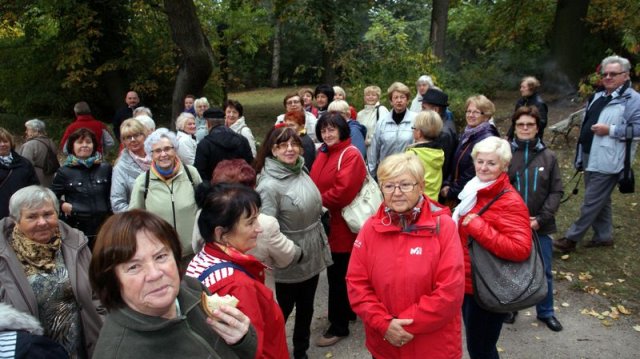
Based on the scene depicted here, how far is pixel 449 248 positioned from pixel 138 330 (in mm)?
1665

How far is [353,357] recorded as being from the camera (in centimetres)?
398

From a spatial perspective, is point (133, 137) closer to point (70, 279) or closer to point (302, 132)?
point (302, 132)

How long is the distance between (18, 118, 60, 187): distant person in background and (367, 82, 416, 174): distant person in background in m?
4.39

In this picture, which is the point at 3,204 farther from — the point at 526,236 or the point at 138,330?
the point at 526,236

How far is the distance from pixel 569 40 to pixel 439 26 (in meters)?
3.61

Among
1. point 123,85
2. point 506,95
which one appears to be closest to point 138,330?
point 123,85

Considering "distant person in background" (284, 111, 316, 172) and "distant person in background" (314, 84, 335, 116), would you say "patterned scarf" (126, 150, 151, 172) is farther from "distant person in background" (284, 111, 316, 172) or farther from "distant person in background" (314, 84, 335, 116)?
"distant person in background" (314, 84, 335, 116)

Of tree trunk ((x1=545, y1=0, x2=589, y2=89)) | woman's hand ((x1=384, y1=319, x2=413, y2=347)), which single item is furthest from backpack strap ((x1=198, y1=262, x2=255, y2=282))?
tree trunk ((x1=545, y1=0, x2=589, y2=89))

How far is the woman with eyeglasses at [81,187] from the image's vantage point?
4355 millimetres

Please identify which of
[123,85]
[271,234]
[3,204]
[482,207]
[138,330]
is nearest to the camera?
[138,330]

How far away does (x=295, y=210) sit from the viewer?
347 centimetres

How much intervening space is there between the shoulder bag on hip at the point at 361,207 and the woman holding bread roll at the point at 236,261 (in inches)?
62.9

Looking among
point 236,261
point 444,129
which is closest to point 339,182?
point 444,129

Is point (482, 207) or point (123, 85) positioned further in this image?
point (123, 85)
